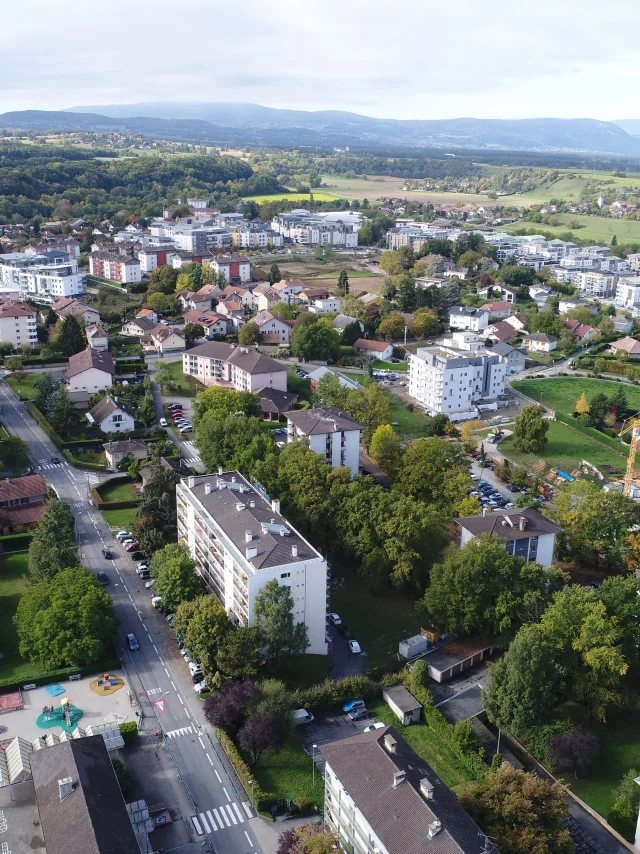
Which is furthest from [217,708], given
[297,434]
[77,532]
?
[297,434]

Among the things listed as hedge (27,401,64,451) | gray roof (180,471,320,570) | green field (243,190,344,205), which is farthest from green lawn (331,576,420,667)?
green field (243,190,344,205)

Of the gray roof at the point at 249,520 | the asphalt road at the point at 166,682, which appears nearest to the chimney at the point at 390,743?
the asphalt road at the point at 166,682

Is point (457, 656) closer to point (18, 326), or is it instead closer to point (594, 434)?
point (594, 434)

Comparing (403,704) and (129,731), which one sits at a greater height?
(129,731)

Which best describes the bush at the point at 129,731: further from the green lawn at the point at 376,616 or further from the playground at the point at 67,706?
the green lawn at the point at 376,616

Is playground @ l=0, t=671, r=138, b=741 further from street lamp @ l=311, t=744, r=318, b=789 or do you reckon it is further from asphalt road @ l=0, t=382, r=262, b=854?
street lamp @ l=311, t=744, r=318, b=789

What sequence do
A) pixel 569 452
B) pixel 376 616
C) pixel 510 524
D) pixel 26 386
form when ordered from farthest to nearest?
pixel 26 386, pixel 569 452, pixel 510 524, pixel 376 616

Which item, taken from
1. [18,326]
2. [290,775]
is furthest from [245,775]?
[18,326]
